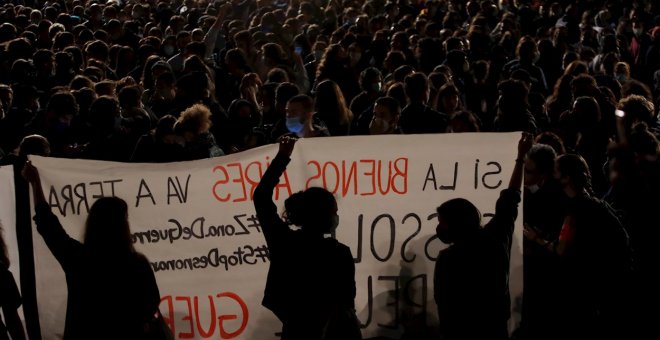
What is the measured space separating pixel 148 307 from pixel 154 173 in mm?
1161

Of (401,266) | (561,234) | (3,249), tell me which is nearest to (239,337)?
(401,266)

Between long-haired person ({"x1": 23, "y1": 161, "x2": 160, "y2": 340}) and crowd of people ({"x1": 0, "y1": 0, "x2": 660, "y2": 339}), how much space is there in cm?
2

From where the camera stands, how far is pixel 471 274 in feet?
14.4

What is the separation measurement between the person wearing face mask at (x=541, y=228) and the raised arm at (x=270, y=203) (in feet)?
4.64

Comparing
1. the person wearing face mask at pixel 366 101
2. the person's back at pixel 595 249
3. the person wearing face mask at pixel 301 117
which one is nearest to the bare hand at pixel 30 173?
the person wearing face mask at pixel 301 117

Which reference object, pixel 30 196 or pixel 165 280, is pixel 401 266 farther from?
pixel 30 196

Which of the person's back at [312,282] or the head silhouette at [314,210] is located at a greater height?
the head silhouette at [314,210]

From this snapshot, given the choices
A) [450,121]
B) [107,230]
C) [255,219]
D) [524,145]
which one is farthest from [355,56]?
[107,230]

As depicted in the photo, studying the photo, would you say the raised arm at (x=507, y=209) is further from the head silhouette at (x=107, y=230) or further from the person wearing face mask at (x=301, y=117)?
the person wearing face mask at (x=301, y=117)

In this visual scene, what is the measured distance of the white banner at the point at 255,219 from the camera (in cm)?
539

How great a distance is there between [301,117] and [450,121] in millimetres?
1064

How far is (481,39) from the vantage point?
35.9ft

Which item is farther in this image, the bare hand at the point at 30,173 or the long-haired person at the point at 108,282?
the bare hand at the point at 30,173

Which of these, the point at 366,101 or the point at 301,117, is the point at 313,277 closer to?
the point at 301,117
